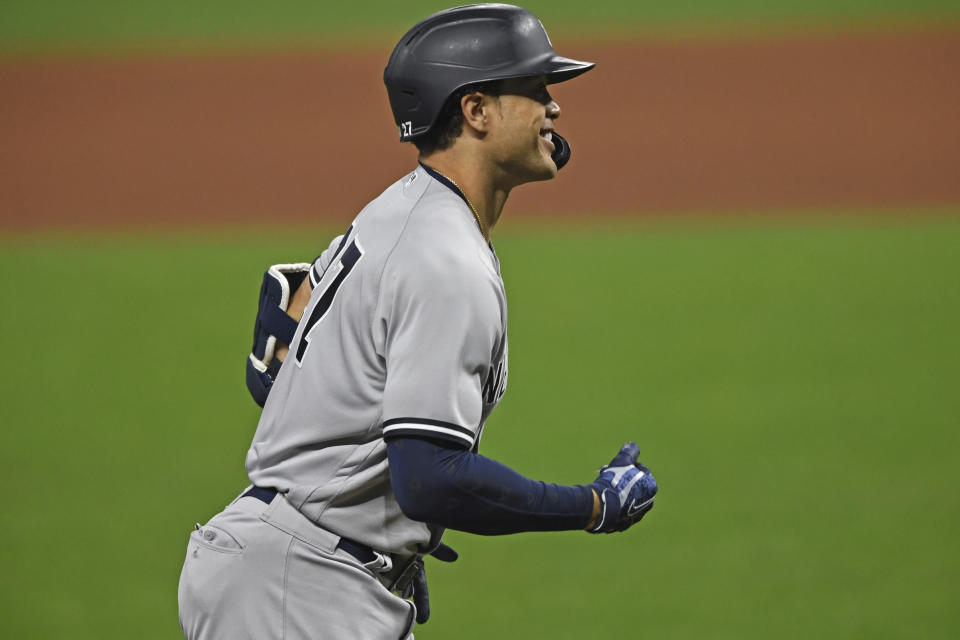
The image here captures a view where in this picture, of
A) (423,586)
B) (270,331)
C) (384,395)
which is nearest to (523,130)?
(384,395)

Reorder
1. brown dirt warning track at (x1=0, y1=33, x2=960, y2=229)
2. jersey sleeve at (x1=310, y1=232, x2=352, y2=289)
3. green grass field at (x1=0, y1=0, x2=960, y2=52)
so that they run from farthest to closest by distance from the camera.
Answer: green grass field at (x1=0, y1=0, x2=960, y2=52) → brown dirt warning track at (x1=0, y1=33, x2=960, y2=229) → jersey sleeve at (x1=310, y1=232, x2=352, y2=289)

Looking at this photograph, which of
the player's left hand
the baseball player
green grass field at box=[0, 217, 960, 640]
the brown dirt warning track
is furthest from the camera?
the brown dirt warning track

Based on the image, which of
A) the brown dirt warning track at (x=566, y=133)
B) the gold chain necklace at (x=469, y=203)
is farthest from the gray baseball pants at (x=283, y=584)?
the brown dirt warning track at (x=566, y=133)

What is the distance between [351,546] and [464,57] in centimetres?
106

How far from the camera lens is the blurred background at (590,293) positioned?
16.5ft

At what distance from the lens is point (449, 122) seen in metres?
2.52

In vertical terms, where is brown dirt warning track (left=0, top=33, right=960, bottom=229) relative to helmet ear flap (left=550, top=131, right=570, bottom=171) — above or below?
below

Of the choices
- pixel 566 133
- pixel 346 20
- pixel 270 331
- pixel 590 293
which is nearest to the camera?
pixel 270 331

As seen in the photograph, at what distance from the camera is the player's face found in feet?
8.15

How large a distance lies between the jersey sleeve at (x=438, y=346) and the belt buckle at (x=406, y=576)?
51 centimetres

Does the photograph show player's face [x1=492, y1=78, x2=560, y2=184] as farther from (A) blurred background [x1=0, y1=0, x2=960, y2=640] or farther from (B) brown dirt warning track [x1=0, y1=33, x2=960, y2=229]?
(B) brown dirt warning track [x1=0, y1=33, x2=960, y2=229]

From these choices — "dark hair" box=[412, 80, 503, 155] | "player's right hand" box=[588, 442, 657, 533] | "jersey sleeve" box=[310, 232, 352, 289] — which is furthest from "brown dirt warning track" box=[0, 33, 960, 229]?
"player's right hand" box=[588, 442, 657, 533]

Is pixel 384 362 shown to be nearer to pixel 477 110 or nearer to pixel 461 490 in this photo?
pixel 461 490

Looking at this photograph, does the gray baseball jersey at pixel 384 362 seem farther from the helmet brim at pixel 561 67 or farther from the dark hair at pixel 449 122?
the helmet brim at pixel 561 67
